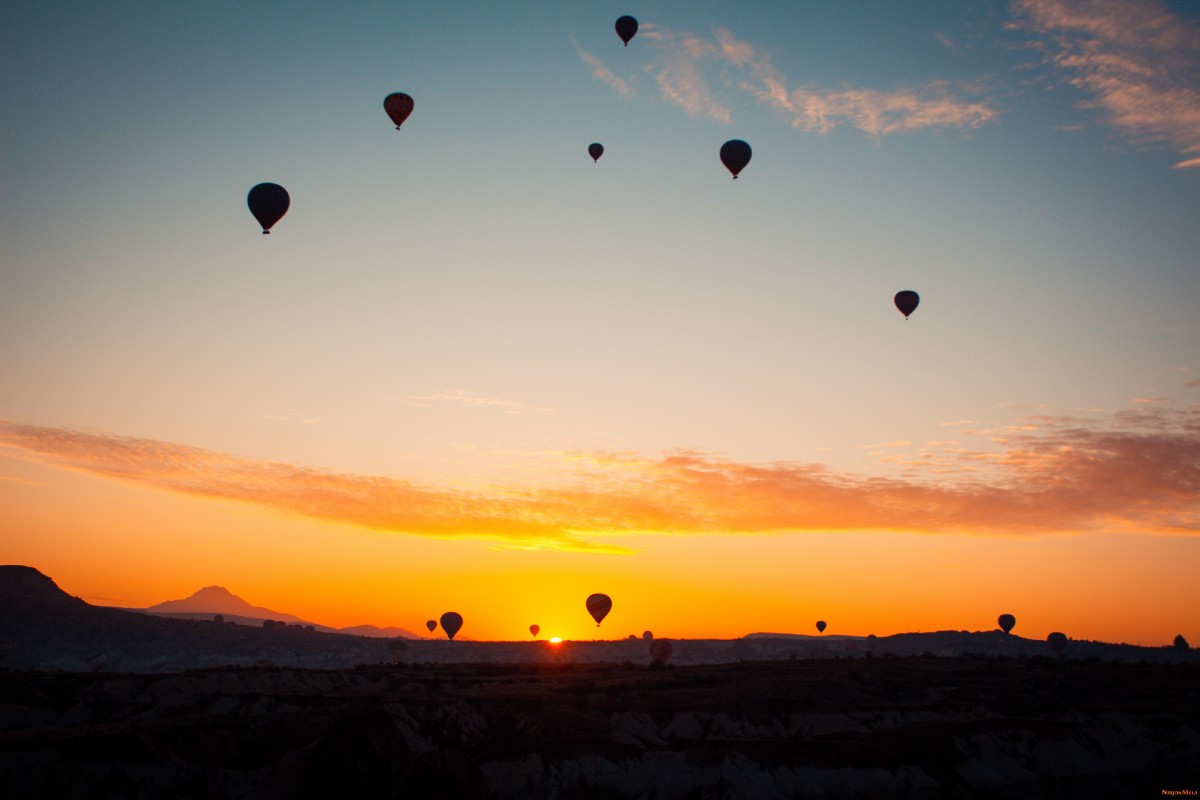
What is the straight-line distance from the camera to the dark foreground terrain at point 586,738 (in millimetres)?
41812

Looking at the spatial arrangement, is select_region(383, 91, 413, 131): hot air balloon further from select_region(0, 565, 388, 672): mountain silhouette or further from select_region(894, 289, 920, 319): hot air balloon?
select_region(0, 565, 388, 672): mountain silhouette

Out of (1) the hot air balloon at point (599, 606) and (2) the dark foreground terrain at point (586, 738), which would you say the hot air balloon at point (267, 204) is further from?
(1) the hot air balloon at point (599, 606)

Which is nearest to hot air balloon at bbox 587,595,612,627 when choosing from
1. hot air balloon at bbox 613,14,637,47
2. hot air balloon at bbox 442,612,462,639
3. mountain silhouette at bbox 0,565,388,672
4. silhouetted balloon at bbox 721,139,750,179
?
hot air balloon at bbox 442,612,462,639

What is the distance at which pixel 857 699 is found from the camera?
69.2 m

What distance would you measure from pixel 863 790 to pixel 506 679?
38.7 metres

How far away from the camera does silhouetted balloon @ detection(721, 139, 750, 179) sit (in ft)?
239

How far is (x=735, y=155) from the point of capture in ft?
239

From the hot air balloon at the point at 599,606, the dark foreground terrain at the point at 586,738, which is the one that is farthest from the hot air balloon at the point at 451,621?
the dark foreground terrain at the point at 586,738

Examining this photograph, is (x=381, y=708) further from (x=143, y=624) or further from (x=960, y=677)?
(x=143, y=624)

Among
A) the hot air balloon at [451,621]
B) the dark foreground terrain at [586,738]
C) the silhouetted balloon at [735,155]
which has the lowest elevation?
the dark foreground terrain at [586,738]

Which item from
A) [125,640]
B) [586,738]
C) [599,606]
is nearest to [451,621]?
[599,606]

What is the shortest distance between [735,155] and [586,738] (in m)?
47.3

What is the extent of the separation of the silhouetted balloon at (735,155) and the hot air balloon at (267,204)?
35574 mm

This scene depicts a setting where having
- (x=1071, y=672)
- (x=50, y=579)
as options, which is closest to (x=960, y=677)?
(x=1071, y=672)
